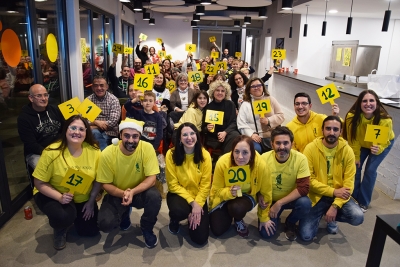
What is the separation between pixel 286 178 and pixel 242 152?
461 mm

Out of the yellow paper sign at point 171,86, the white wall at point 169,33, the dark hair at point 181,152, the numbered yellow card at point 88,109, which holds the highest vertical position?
the white wall at point 169,33

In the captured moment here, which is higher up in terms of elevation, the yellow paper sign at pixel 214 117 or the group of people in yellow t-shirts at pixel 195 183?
Result: the yellow paper sign at pixel 214 117

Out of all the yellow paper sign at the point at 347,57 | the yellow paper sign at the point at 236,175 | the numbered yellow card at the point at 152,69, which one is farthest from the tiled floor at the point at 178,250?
the yellow paper sign at the point at 347,57

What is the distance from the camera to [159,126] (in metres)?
3.50

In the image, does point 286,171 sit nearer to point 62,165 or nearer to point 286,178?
point 286,178

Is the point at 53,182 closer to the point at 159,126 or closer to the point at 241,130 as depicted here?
the point at 159,126

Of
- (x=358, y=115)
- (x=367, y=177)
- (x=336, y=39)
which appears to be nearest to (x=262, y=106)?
(x=358, y=115)

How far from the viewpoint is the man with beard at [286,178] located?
2.51 meters

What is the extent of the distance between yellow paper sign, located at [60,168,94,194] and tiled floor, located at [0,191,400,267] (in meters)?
0.50

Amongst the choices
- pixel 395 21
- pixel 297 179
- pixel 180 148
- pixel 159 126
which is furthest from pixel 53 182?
pixel 395 21

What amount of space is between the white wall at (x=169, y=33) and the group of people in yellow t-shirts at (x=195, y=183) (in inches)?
452

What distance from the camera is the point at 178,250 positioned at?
2.49m

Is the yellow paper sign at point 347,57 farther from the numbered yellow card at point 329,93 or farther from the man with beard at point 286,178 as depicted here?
the man with beard at point 286,178

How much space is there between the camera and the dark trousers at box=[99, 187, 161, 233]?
8.04 ft
